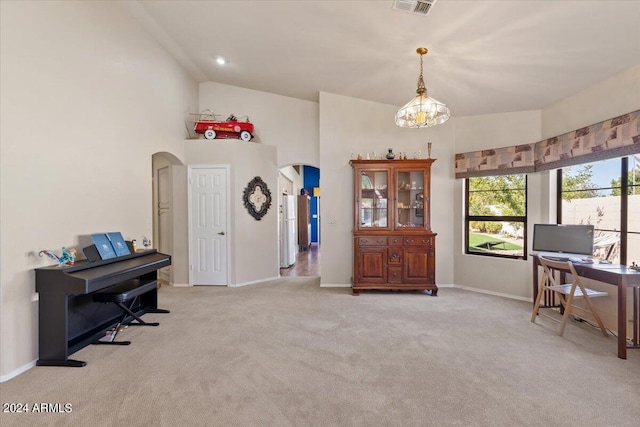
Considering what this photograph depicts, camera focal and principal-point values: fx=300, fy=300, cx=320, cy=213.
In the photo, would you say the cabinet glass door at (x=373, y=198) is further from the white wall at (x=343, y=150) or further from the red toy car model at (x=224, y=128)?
the red toy car model at (x=224, y=128)

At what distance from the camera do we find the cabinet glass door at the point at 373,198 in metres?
4.79

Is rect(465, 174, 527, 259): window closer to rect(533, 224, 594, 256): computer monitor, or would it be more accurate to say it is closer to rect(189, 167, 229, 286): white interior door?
rect(533, 224, 594, 256): computer monitor

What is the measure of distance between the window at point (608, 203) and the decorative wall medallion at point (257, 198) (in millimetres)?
4554

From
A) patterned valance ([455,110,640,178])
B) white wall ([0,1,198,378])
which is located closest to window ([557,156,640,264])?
patterned valance ([455,110,640,178])

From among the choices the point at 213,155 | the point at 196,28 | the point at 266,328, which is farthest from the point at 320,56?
the point at 266,328

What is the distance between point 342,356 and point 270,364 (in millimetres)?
633

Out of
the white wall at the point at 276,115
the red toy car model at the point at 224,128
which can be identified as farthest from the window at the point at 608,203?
the red toy car model at the point at 224,128

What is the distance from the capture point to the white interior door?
5207 mm

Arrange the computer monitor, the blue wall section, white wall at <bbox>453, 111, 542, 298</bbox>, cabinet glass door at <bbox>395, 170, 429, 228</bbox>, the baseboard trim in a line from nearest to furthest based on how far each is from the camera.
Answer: the baseboard trim
the computer monitor
white wall at <bbox>453, 111, 542, 298</bbox>
cabinet glass door at <bbox>395, 170, 429, 228</bbox>
the blue wall section

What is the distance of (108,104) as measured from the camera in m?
3.42

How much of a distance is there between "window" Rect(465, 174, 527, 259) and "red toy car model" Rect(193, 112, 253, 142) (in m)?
3.90

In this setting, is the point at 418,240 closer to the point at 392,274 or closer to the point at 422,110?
the point at 392,274

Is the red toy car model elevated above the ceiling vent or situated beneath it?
situated beneath

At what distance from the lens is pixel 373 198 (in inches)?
191
